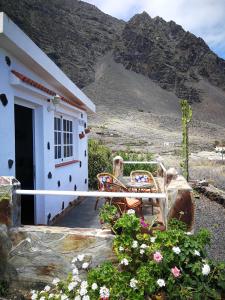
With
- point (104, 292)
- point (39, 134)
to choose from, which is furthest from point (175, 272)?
point (39, 134)

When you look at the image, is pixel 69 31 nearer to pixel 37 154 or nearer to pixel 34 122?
pixel 34 122

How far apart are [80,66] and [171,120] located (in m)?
38.4

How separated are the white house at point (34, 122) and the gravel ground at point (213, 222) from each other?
301 cm

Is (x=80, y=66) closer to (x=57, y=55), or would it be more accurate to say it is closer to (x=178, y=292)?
(x=57, y=55)

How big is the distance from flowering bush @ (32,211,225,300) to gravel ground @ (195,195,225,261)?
207 cm

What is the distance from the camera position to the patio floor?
246 inches

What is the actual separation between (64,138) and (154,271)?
Result: 5.26 metres

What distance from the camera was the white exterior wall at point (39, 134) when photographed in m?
4.33

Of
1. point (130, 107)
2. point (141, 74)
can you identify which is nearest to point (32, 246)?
point (130, 107)

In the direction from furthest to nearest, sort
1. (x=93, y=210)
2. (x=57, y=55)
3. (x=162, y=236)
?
1. (x=57, y=55)
2. (x=93, y=210)
3. (x=162, y=236)

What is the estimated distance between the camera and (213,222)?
6922mm

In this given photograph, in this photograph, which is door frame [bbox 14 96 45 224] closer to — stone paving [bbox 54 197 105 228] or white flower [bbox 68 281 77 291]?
stone paving [bbox 54 197 105 228]

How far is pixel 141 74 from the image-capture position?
8906 centimetres

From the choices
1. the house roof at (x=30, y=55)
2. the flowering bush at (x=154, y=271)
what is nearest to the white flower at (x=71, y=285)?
the flowering bush at (x=154, y=271)
